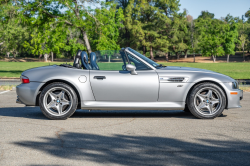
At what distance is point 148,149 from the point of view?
4230 millimetres

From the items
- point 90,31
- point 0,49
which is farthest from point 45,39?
point 0,49

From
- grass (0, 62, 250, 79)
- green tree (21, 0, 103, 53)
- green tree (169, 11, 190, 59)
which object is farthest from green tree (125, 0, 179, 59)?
green tree (21, 0, 103, 53)

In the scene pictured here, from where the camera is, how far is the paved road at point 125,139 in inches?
150

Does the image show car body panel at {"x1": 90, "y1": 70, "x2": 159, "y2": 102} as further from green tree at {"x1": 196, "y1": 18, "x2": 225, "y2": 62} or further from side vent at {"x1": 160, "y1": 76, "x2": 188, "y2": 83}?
green tree at {"x1": 196, "y1": 18, "x2": 225, "y2": 62}

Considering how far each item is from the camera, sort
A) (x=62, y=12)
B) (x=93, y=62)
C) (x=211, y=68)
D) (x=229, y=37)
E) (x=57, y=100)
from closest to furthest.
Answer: (x=57, y=100) < (x=93, y=62) < (x=62, y=12) < (x=211, y=68) < (x=229, y=37)

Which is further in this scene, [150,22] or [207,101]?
[150,22]

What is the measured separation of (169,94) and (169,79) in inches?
11.4

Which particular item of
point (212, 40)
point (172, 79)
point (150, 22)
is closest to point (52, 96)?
point (172, 79)

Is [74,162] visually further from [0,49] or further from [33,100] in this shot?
[0,49]

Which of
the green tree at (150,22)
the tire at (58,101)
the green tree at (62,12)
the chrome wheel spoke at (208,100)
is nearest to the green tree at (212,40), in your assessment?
the green tree at (150,22)

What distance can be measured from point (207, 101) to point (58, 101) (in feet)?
9.51

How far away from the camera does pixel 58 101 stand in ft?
20.4

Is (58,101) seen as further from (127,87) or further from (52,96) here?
(127,87)

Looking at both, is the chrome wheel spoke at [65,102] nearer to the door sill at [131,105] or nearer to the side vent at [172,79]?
the door sill at [131,105]
